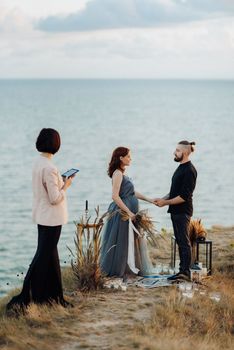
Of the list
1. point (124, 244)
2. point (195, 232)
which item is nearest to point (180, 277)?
point (195, 232)

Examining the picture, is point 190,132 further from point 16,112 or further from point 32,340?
point 32,340

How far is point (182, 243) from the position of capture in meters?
10.4

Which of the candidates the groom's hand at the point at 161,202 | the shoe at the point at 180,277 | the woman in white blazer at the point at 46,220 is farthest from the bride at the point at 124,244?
the woman in white blazer at the point at 46,220

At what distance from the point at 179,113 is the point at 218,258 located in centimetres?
10510

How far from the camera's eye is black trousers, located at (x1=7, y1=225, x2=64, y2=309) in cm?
891

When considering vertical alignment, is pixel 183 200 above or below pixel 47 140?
below

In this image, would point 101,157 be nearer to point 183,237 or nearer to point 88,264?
point 183,237

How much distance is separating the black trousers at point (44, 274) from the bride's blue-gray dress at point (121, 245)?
1607mm

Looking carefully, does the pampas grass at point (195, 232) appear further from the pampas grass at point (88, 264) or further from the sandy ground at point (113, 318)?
the pampas grass at point (88, 264)

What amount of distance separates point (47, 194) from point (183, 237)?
2359mm

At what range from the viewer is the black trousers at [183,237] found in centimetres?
1040

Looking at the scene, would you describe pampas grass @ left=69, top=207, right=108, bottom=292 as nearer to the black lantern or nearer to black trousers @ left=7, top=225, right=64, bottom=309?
black trousers @ left=7, top=225, right=64, bottom=309

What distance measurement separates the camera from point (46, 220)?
8.79 meters

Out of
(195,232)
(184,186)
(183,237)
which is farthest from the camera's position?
(195,232)
